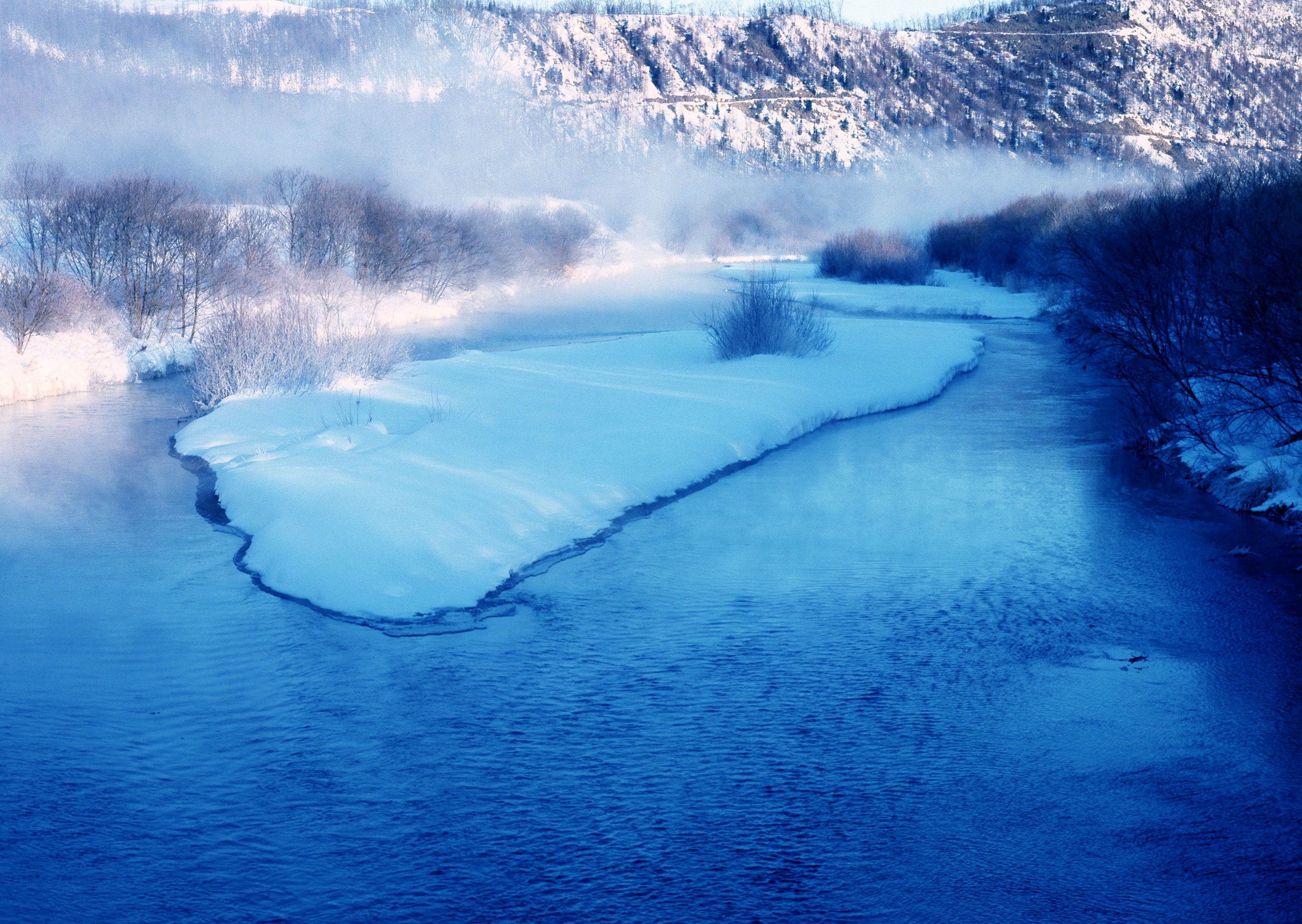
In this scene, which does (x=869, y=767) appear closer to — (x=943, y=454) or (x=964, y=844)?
(x=964, y=844)

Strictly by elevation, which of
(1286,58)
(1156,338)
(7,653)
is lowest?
(7,653)

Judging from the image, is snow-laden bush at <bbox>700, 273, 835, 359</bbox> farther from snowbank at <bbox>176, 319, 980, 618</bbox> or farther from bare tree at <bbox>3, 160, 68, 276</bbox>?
bare tree at <bbox>3, 160, 68, 276</bbox>

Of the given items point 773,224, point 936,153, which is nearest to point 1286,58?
point 936,153

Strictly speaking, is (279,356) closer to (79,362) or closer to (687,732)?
(79,362)

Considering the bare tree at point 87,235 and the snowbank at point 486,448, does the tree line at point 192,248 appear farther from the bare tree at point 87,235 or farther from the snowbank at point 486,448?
the snowbank at point 486,448

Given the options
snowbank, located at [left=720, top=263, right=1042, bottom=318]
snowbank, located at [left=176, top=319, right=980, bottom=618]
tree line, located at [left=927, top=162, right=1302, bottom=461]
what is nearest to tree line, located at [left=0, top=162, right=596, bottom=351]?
snowbank, located at [left=176, top=319, right=980, bottom=618]

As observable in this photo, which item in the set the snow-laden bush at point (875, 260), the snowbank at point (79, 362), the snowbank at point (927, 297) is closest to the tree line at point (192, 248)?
the snowbank at point (79, 362)

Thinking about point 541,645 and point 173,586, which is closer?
point 541,645

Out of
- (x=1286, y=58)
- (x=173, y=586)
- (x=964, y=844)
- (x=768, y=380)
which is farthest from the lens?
(x=1286, y=58)
